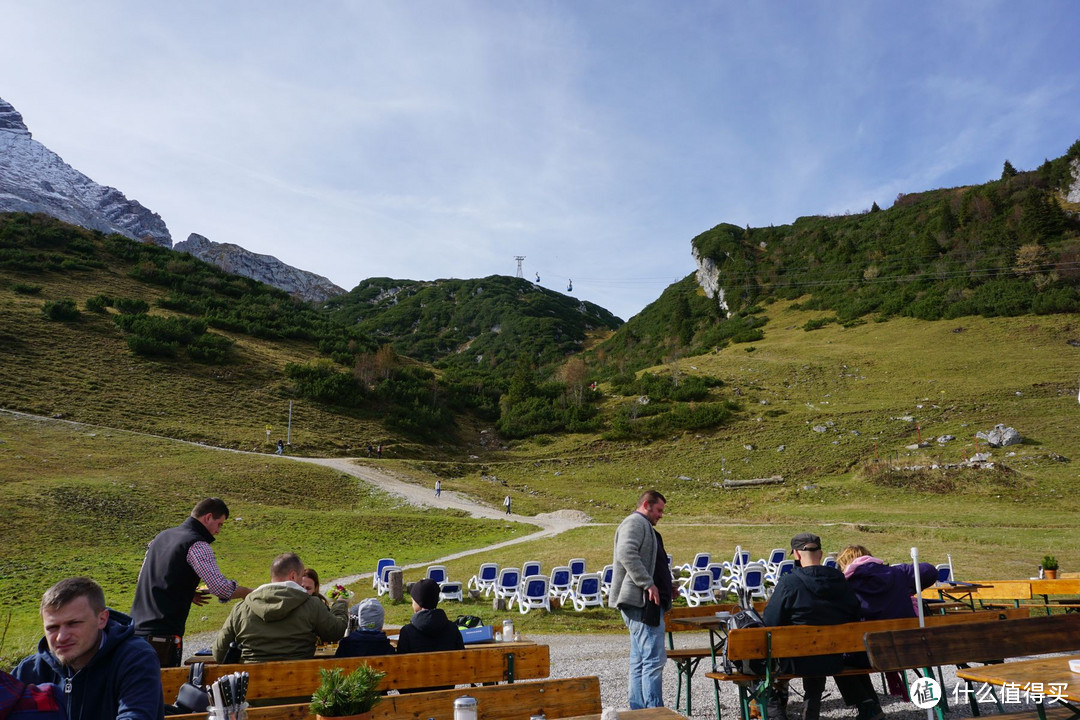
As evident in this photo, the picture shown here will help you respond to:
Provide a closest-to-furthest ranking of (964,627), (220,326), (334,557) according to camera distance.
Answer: (964,627) < (334,557) < (220,326)

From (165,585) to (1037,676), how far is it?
5592 mm

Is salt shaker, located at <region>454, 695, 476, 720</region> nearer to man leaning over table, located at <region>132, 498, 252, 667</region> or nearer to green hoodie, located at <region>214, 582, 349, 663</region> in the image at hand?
green hoodie, located at <region>214, 582, 349, 663</region>

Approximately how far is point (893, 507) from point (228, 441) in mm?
41334

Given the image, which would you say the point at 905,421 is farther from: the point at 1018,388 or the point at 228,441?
the point at 228,441

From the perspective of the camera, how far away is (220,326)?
73.7 metres

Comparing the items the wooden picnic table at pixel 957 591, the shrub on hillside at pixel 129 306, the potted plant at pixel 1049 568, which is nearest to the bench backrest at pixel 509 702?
the wooden picnic table at pixel 957 591

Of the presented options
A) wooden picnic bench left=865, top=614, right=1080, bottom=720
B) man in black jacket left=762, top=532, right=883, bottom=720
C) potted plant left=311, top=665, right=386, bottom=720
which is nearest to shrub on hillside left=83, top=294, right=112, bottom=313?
potted plant left=311, top=665, right=386, bottom=720

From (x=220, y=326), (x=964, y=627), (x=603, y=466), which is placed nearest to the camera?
(x=964, y=627)

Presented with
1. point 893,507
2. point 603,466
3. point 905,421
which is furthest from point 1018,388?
point 603,466

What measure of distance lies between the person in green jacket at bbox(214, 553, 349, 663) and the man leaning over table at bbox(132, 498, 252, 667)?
272 mm

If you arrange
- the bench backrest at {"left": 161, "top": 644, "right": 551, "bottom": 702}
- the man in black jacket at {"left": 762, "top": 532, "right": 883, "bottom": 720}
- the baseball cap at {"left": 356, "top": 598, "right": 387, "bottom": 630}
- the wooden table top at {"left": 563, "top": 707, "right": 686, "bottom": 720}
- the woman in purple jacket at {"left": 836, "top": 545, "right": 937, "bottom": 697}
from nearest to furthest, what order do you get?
1. the wooden table top at {"left": 563, "top": 707, "right": 686, "bottom": 720}
2. the bench backrest at {"left": 161, "top": 644, "right": 551, "bottom": 702}
3. the man in black jacket at {"left": 762, "top": 532, "right": 883, "bottom": 720}
4. the baseball cap at {"left": 356, "top": 598, "right": 387, "bottom": 630}
5. the woman in purple jacket at {"left": 836, "top": 545, "right": 937, "bottom": 697}

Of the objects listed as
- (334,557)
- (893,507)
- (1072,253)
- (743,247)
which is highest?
(743,247)

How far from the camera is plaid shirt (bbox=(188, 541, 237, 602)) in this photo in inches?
182

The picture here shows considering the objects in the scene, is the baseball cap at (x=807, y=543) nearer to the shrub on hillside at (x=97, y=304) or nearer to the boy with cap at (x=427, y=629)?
the boy with cap at (x=427, y=629)
